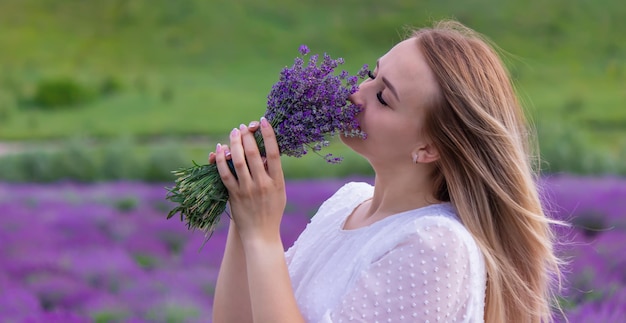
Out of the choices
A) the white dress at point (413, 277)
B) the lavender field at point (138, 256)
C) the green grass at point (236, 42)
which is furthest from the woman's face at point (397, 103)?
the green grass at point (236, 42)

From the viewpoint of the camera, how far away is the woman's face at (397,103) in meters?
1.92

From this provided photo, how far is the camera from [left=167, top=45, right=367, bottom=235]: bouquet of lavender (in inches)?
76.4

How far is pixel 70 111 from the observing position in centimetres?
1473

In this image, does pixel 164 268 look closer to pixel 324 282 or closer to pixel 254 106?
pixel 324 282

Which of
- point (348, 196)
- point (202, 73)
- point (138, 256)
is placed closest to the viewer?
point (348, 196)

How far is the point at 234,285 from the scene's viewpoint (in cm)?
217

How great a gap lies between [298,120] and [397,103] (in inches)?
8.9

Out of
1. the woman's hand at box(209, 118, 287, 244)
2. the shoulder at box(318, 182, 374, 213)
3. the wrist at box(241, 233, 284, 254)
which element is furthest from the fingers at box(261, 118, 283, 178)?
the shoulder at box(318, 182, 374, 213)

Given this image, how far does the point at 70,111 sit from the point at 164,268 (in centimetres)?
1115

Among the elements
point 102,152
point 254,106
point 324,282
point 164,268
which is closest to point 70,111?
point 254,106

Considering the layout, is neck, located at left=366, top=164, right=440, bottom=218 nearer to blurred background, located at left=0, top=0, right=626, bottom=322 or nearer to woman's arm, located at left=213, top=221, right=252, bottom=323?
woman's arm, located at left=213, top=221, right=252, bottom=323

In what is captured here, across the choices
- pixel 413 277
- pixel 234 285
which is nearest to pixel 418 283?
pixel 413 277

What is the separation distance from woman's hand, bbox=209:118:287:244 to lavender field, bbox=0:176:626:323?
46.3 inches

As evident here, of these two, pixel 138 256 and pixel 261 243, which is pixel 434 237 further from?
pixel 138 256
